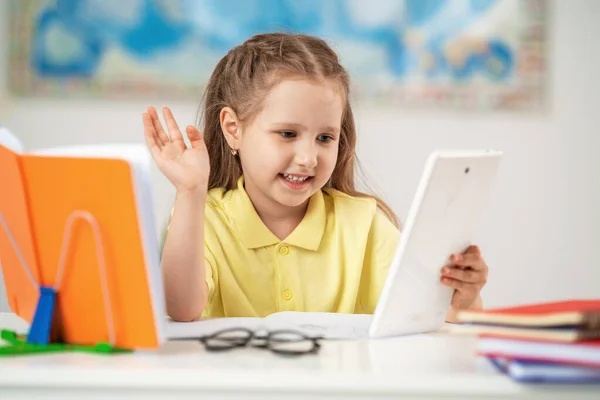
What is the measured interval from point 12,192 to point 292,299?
2.20ft

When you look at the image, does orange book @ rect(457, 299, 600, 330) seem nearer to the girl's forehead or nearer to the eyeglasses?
the eyeglasses

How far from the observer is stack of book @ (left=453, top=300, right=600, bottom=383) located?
29.8 inches

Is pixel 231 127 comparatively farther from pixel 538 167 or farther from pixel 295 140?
pixel 538 167

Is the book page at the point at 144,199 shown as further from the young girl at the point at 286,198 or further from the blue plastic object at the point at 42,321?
the young girl at the point at 286,198

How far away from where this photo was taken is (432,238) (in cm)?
102

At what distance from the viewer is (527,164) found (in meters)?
3.46

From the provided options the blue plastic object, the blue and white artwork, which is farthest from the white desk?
the blue and white artwork

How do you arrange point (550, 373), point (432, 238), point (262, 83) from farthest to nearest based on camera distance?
point (262, 83) < point (432, 238) < point (550, 373)

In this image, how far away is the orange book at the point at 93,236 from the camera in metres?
0.86

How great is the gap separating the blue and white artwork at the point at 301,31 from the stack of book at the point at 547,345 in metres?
2.49

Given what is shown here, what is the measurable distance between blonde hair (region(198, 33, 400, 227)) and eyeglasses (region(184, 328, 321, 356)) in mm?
627

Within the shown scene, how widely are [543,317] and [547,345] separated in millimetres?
28

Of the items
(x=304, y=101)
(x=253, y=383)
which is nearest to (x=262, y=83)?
(x=304, y=101)

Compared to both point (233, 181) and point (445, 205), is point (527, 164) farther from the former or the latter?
point (445, 205)
